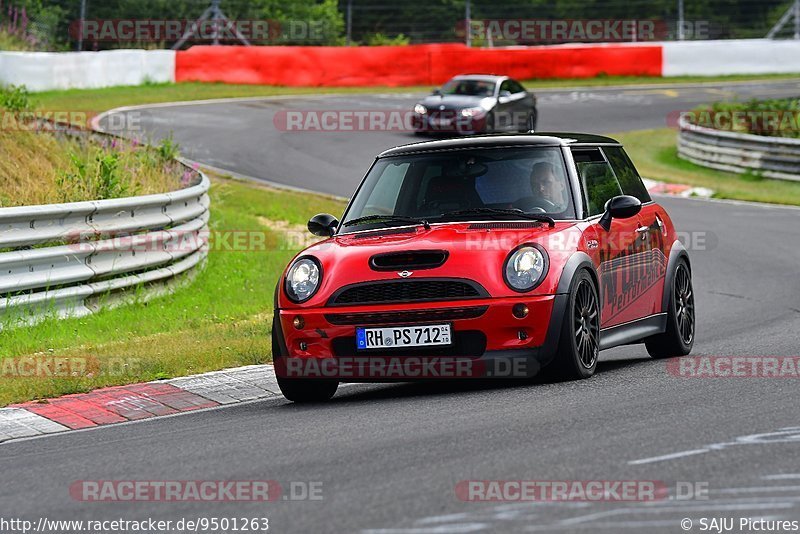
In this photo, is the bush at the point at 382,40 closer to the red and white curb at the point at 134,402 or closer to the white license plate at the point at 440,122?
the white license plate at the point at 440,122

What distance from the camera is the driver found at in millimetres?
9023

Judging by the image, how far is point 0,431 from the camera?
7.73 m

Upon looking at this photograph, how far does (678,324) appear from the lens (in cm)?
1020

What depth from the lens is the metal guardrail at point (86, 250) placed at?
1141cm

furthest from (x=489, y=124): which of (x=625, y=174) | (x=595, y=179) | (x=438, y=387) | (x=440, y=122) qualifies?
(x=438, y=387)

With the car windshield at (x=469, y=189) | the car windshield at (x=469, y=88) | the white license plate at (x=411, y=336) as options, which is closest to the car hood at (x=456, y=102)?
the car windshield at (x=469, y=88)

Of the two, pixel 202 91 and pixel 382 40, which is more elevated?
pixel 382 40

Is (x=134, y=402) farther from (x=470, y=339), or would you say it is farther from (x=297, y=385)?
(x=470, y=339)

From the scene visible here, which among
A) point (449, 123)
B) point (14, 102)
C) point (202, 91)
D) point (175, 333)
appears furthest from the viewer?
point (202, 91)

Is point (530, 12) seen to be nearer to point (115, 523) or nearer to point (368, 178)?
point (368, 178)

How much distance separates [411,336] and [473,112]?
21.4 metres

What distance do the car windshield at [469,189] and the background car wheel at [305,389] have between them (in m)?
1.12

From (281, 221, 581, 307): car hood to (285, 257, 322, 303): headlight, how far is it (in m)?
0.05

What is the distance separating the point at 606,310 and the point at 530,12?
194ft
